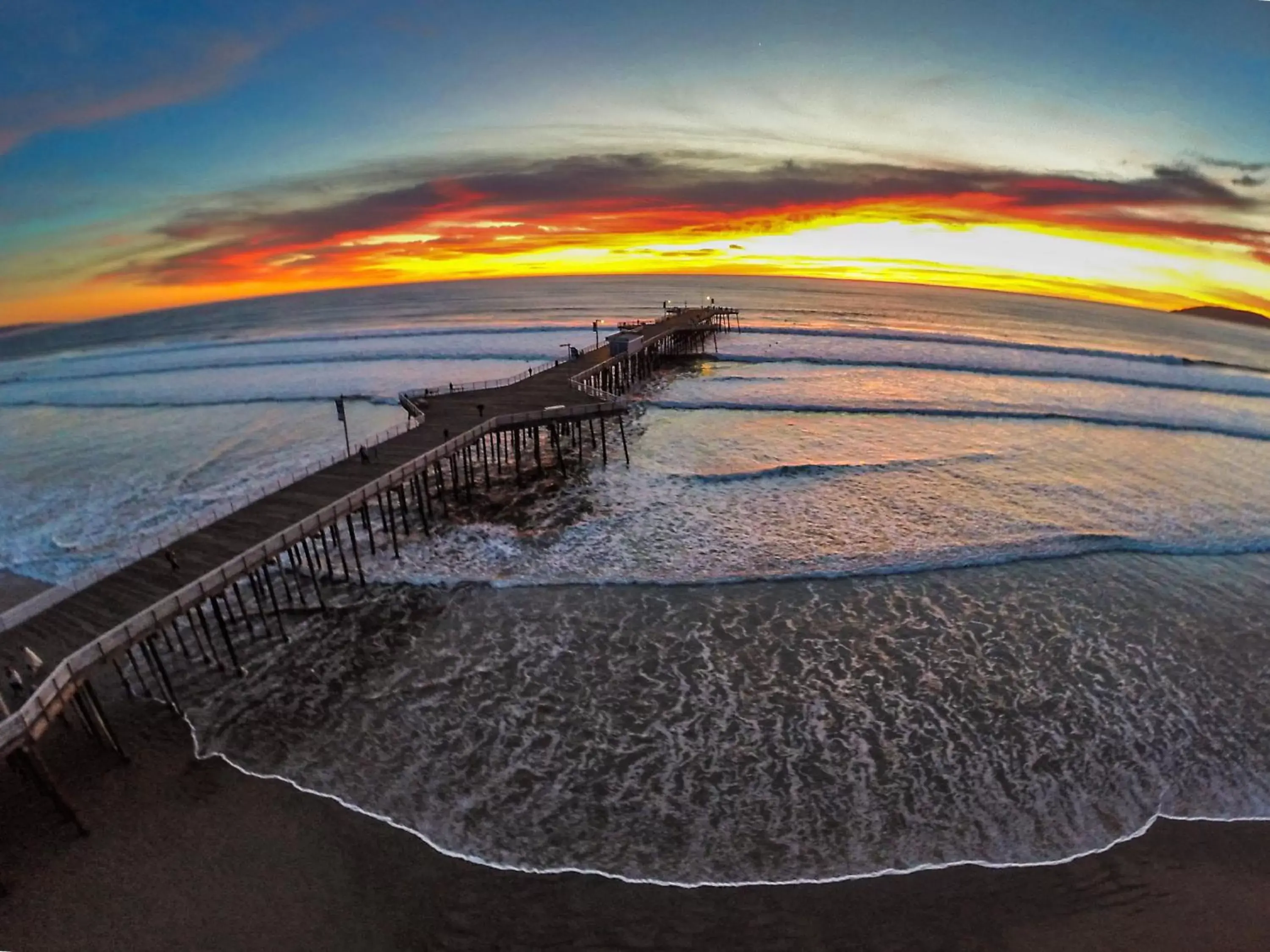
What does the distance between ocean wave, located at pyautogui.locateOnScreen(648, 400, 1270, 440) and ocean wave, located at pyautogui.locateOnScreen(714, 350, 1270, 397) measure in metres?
12.6

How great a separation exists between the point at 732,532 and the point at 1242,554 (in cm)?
1533

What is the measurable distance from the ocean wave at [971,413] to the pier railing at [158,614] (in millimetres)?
20932

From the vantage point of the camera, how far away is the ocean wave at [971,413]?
35750mm

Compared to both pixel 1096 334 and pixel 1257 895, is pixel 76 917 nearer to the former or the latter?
pixel 1257 895

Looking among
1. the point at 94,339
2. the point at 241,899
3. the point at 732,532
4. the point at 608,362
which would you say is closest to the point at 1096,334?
the point at 608,362

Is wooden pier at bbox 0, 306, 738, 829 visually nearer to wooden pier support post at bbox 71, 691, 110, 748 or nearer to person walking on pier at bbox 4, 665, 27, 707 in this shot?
wooden pier support post at bbox 71, 691, 110, 748

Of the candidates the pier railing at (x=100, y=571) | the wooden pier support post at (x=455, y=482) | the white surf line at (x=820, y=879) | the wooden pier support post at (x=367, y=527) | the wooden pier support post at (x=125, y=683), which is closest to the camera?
the white surf line at (x=820, y=879)

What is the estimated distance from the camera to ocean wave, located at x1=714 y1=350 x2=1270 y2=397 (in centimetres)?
4769

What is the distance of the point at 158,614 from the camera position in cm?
1366

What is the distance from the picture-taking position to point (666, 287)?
5709 inches

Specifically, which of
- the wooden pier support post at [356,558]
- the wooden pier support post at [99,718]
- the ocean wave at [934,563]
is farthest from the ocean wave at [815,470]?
the wooden pier support post at [99,718]

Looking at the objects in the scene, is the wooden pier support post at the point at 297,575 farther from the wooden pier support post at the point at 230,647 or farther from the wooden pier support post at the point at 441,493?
the wooden pier support post at the point at 441,493

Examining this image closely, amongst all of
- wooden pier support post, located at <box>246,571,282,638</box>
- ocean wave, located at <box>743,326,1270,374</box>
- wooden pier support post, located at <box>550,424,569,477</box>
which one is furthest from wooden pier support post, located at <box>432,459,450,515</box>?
ocean wave, located at <box>743,326,1270,374</box>

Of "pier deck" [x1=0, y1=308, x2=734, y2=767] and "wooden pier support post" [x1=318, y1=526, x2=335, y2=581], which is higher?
"pier deck" [x1=0, y1=308, x2=734, y2=767]
